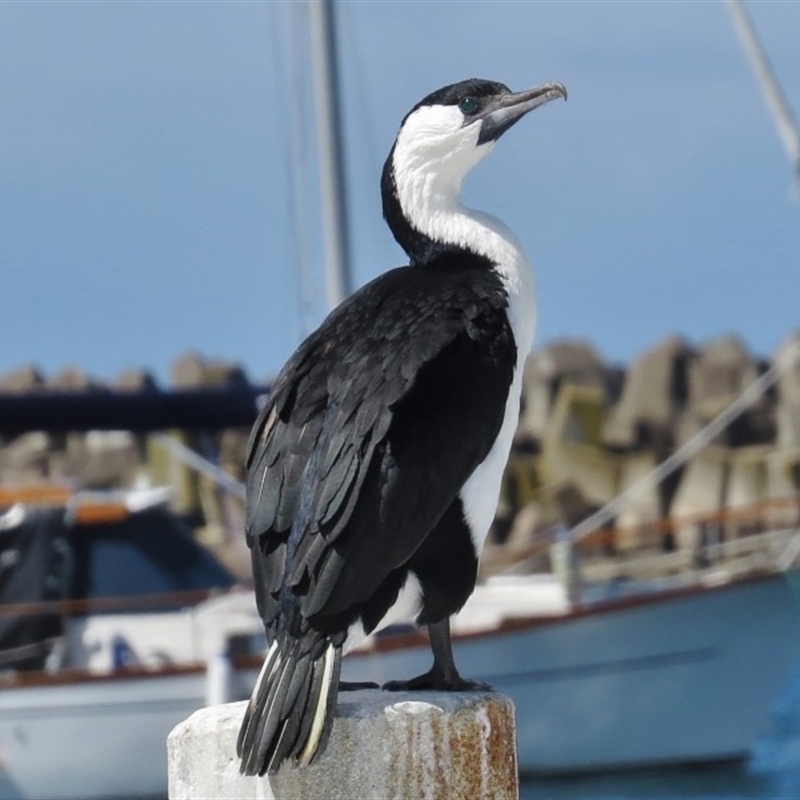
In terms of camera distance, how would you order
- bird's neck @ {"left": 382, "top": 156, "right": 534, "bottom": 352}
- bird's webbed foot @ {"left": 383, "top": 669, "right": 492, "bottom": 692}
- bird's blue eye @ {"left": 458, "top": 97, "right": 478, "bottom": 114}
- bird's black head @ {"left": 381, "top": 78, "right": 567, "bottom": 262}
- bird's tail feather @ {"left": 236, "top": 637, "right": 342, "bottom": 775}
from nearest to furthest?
1. bird's tail feather @ {"left": 236, "top": 637, "right": 342, "bottom": 775}
2. bird's webbed foot @ {"left": 383, "top": 669, "right": 492, "bottom": 692}
3. bird's neck @ {"left": 382, "top": 156, "right": 534, "bottom": 352}
4. bird's black head @ {"left": 381, "top": 78, "right": 567, "bottom": 262}
5. bird's blue eye @ {"left": 458, "top": 97, "right": 478, "bottom": 114}

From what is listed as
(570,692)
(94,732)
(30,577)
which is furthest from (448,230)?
(570,692)

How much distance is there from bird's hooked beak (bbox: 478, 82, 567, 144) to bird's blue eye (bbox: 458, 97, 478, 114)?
0.03m

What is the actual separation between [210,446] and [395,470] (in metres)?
12.2

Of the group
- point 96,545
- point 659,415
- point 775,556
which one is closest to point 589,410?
point 659,415

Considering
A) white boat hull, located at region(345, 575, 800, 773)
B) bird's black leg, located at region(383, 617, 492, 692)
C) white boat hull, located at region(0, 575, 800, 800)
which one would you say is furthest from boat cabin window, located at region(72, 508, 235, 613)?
bird's black leg, located at region(383, 617, 492, 692)

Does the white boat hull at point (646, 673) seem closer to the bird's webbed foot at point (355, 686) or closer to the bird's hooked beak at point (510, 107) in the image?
the bird's hooked beak at point (510, 107)

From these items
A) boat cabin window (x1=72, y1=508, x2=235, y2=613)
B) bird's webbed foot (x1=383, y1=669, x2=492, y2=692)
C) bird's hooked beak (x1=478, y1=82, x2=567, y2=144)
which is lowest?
boat cabin window (x1=72, y1=508, x2=235, y2=613)

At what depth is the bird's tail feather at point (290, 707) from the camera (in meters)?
4.34

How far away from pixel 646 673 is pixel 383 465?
13.7 m

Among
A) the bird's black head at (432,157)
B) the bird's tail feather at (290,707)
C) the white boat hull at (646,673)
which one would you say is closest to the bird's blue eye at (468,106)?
the bird's black head at (432,157)

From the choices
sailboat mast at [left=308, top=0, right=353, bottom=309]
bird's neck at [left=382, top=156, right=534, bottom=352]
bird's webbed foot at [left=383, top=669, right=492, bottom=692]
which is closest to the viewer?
bird's webbed foot at [left=383, top=669, right=492, bottom=692]

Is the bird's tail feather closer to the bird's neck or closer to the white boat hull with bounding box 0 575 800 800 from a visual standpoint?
the bird's neck

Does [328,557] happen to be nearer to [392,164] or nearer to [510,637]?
[392,164]

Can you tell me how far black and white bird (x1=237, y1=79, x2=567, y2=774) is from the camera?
459cm
